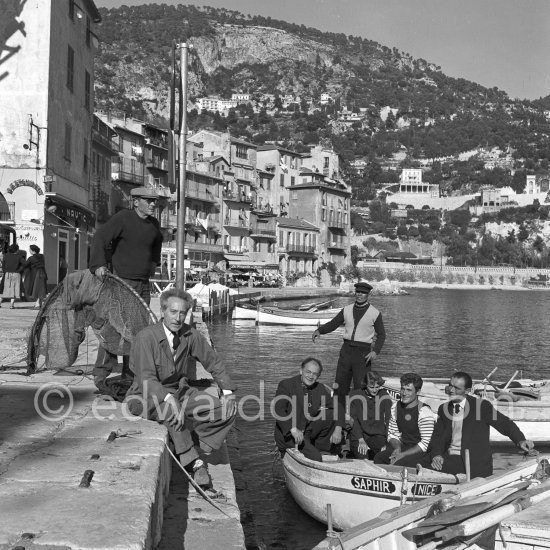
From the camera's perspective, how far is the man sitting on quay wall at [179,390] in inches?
254

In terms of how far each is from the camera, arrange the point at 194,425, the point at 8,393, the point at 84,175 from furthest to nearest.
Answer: the point at 84,175 < the point at 8,393 < the point at 194,425

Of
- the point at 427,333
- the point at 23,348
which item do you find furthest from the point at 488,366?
the point at 23,348

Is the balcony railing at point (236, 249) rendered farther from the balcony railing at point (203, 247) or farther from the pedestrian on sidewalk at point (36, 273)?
the pedestrian on sidewalk at point (36, 273)

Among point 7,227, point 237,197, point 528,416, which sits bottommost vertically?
point 528,416

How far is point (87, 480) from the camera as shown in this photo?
485 cm

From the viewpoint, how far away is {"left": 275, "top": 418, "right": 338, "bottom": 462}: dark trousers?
8.71 m

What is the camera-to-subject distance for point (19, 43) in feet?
98.6

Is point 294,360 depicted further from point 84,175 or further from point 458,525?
point 458,525

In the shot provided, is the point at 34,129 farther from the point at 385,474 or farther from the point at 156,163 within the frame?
the point at 156,163

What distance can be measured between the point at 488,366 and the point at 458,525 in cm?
2307

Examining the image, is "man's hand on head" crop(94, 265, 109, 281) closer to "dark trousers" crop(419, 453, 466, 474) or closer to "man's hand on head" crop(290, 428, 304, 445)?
"man's hand on head" crop(290, 428, 304, 445)

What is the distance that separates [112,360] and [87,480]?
429 cm

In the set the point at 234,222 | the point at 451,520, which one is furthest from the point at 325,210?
the point at 451,520

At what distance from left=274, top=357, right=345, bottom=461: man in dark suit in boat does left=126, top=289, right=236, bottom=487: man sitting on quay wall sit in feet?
5.30
